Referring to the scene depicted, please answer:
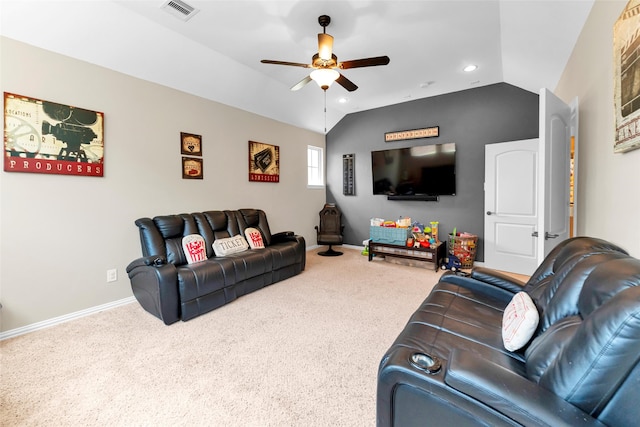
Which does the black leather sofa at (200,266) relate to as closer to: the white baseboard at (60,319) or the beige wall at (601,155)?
the white baseboard at (60,319)

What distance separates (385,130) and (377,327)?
13.5 feet

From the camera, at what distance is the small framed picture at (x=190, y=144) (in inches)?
146

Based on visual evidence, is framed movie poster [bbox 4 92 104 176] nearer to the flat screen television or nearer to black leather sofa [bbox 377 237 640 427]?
black leather sofa [bbox 377 237 640 427]

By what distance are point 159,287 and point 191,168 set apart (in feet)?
6.15

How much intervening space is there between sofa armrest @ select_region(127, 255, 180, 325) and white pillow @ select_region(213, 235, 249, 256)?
0.78 m

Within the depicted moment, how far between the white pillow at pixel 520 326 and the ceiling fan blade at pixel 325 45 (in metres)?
2.42

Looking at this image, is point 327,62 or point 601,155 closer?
point 601,155

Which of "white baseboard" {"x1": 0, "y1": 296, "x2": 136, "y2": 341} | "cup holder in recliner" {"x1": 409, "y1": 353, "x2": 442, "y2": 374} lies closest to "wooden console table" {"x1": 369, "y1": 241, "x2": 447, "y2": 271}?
"cup holder in recliner" {"x1": 409, "y1": 353, "x2": 442, "y2": 374}

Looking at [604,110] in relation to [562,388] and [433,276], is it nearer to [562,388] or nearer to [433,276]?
[562,388]

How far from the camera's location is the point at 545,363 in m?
1.04

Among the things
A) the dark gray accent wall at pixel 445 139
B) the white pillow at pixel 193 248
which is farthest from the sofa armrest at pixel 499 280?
the white pillow at pixel 193 248

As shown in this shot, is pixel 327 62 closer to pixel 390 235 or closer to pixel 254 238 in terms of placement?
pixel 254 238

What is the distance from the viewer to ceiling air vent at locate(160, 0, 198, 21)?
2.48 metres

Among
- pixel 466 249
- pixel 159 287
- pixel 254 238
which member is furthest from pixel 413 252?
pixel 159 287
